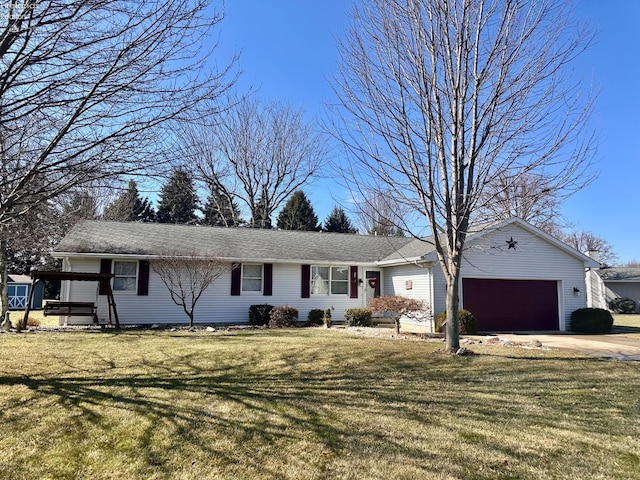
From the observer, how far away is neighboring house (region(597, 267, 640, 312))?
3131 centimetres

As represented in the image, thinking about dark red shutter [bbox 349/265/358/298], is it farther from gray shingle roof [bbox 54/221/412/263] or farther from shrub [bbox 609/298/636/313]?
shrub [bbox 609/298/636/313]

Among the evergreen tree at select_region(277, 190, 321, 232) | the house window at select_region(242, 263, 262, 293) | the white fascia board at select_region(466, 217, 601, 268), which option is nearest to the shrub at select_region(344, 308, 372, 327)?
the house window at select_region(242, 263, 262, 293)

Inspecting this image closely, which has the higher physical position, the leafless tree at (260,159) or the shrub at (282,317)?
the leafless tree at (260,159)

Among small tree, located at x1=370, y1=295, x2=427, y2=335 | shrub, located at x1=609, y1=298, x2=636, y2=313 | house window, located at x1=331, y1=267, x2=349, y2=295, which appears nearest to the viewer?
small tree, located at x1=370, y1=295, x2=427, y2=335

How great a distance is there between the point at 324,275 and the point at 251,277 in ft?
9.91

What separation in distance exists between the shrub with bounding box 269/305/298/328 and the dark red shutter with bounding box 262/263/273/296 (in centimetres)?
129

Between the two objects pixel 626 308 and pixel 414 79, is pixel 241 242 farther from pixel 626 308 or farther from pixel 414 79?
pixel 626 308

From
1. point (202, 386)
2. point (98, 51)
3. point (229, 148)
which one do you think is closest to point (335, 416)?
point (202, 386)

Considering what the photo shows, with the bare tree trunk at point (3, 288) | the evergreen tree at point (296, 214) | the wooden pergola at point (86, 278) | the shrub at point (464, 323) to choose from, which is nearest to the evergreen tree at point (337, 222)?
the evergreen tree at point (296, 214)

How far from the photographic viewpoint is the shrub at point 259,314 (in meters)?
Result: 15.7

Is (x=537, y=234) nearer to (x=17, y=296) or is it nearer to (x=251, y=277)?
(x=251, y=277)

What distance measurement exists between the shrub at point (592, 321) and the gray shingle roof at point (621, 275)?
62.5 ft

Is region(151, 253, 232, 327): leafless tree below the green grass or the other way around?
the other way around

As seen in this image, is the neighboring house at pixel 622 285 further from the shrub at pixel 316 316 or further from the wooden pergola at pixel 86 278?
the wooden pergola at pixel 86 278
